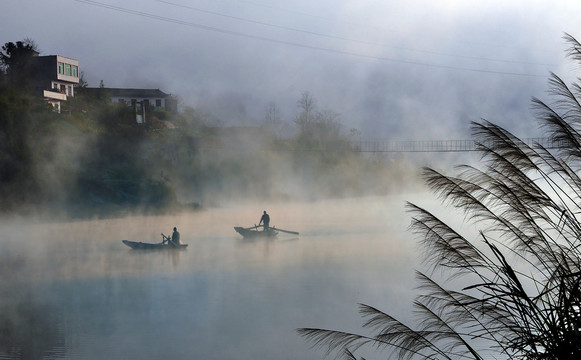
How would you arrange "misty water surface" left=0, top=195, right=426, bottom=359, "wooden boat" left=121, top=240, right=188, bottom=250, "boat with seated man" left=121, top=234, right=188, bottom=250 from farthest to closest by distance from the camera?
"wooden boat" left=121, top=240, right=188, bottom=250, "boat with seated man" left=121, top=234, right=188, bottom=250, "misty water surface" left=0, top=195, right=426, bottom=359

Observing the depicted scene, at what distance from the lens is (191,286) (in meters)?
27.1

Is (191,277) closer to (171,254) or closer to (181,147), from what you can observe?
(171,254)

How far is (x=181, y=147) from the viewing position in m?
46.0

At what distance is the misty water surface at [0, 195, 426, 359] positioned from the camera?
17969 millimetres

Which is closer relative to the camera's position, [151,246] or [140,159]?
[151,246]

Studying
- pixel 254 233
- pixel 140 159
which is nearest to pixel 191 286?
pixel 254 233

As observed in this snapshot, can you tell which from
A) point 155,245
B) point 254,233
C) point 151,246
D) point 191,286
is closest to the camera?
point 191,286

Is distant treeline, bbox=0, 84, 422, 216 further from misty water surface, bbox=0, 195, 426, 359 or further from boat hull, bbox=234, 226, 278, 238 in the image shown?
boat hull, bbox=234, 226, 278, 238

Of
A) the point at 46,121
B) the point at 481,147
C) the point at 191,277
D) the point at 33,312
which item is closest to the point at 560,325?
the point at 481,147

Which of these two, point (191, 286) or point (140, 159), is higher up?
point (140, 159)

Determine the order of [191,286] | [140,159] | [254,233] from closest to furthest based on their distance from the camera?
[191,286]
[254,233]
[140,159]

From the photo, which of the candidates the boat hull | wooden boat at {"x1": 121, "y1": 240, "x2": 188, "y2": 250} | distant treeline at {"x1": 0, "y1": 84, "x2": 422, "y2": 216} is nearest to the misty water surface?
wooden boat at {"x1": 121, "y1": 240, "x2": 188, "y2": 250}

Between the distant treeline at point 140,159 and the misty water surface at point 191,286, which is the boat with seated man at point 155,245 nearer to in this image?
the misty water surface at point 191,286

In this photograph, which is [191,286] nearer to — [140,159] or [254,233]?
[254,233]
